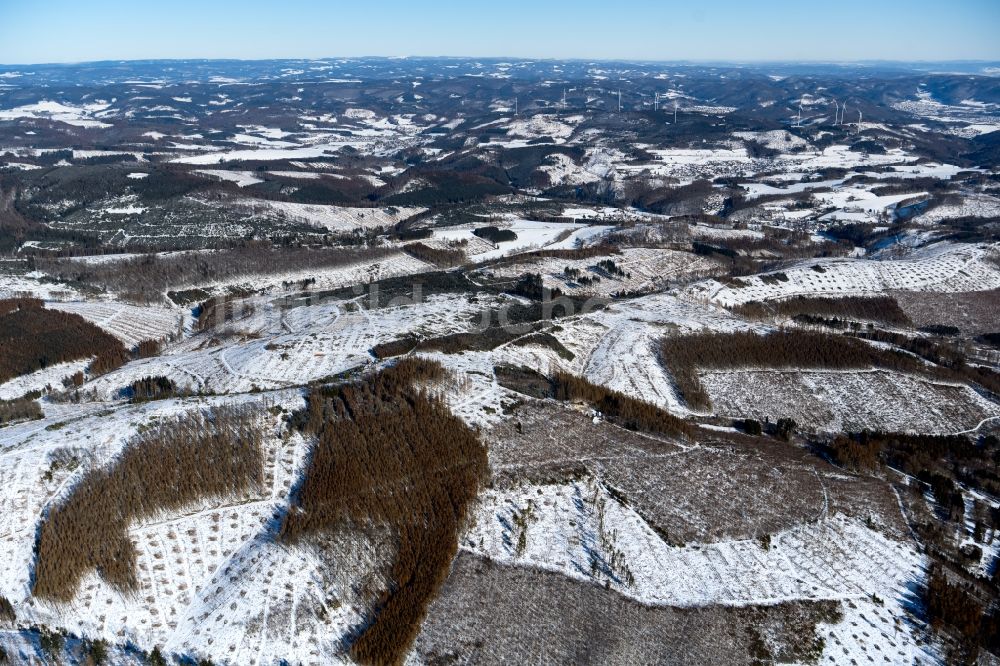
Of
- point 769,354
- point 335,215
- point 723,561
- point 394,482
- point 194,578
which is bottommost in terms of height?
point 769,354

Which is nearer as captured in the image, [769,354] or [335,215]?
[769,354]

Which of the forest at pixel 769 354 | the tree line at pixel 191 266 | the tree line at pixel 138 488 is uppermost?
the tree line at pixel 138 488

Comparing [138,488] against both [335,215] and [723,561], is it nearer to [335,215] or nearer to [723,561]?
[723,561]

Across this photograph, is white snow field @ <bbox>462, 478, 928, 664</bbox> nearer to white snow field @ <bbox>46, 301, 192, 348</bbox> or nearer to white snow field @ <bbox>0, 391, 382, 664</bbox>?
white snow field @ <bbox>0, 391, 382, 664</bbox>

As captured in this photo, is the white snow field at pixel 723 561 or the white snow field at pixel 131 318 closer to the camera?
the white snow field at pixel 723 561

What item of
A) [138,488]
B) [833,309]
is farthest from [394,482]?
[833,309]

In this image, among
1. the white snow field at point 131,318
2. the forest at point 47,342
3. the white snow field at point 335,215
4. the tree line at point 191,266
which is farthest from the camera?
the white snow field at point 335,215

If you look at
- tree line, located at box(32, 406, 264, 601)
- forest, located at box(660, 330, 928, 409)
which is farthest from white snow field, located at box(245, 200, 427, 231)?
tree line, located at box(32, 406, 264, 601)

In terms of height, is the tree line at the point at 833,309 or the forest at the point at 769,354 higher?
the forest at the point at 769,354

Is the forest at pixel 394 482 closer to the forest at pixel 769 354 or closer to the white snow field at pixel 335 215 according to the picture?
the forest at pixel 769 354

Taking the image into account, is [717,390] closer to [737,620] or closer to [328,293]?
[737,620]

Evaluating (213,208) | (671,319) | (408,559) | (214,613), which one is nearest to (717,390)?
(671,319)

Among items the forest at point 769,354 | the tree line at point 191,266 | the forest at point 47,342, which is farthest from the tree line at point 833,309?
the forest at point 47,342
